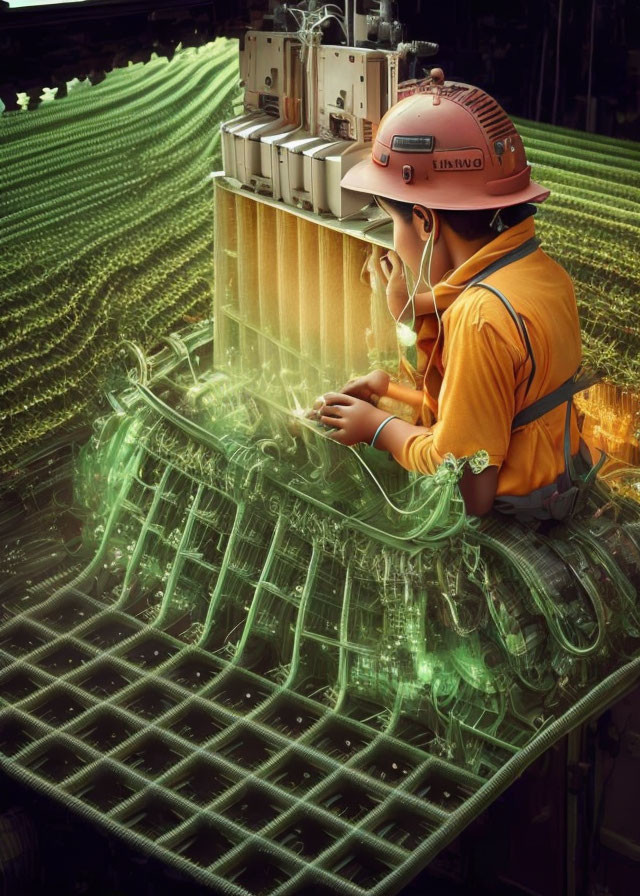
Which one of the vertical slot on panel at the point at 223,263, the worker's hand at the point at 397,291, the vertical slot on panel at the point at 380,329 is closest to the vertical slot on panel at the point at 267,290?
the vertical slot on panel at the point at 223,263

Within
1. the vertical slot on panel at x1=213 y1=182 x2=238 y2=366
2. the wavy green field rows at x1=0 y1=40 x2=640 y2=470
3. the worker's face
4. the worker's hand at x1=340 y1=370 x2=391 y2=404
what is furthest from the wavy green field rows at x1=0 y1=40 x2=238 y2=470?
the worker's face

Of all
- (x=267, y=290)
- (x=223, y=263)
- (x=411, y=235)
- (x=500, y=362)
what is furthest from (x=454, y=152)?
(x=223, y=263)

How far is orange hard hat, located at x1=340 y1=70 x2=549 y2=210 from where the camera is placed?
3.29 m

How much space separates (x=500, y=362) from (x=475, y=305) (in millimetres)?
146

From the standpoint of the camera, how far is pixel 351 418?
362 cm

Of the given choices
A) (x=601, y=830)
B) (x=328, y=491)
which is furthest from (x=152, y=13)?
(x=601, y=830)

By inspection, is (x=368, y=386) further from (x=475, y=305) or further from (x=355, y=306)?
(x=475, y=305)

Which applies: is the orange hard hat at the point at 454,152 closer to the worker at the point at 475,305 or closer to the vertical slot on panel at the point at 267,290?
the worker at the point at 475,305

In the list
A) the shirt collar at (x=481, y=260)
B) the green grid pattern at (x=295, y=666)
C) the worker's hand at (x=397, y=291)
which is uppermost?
the shirt collar at (x=481, y=260)

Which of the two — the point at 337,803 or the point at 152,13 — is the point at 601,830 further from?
the point at 152,13

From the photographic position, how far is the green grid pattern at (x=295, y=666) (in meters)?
3.56

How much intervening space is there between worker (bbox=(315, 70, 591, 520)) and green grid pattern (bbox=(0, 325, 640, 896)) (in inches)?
5.8

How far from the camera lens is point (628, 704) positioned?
162 inches

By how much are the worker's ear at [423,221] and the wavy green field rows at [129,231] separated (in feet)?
4.04
